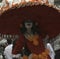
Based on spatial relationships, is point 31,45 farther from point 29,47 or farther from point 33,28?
point 33,28

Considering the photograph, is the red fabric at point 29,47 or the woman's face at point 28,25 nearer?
the red fabric at point 29,47

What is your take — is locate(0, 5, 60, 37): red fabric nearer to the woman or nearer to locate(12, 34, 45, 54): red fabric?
the woman

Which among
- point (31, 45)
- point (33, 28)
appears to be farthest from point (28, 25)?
point (31, 45)

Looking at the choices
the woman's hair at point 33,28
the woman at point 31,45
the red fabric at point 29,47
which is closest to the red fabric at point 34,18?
the woman's hair at point 33,28

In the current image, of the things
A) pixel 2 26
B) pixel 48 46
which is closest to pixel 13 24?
pixel 2 26

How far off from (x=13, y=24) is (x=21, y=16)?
0.25 m

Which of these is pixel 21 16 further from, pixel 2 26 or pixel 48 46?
pixel 48 46

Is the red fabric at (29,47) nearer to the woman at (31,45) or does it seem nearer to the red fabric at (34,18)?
the woman at (31,45)

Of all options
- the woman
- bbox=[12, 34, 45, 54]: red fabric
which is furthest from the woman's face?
bbox=[12, 34, 45, 54]: red fabric

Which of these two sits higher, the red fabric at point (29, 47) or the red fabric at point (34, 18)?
the red fabric at point (34, 18)

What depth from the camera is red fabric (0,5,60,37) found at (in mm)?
9203

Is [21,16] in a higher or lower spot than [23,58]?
higher

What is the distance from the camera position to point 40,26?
31.3 ft

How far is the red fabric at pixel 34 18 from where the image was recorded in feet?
30.2
